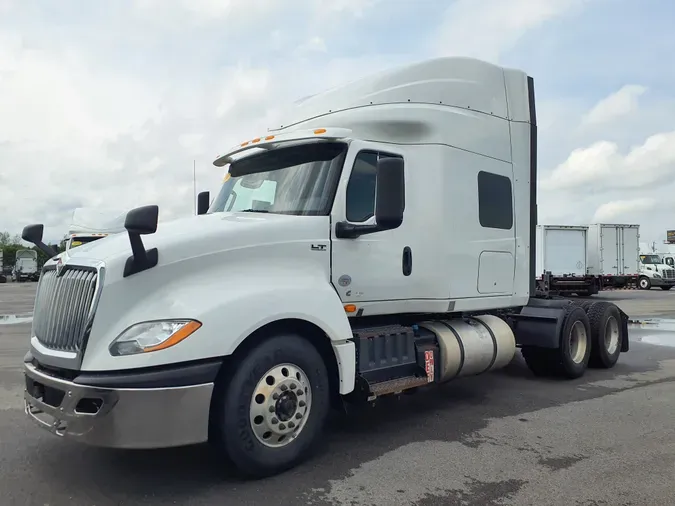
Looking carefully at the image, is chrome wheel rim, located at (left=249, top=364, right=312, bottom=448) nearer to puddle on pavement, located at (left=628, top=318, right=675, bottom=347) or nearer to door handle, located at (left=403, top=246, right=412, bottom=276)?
door handle, located at (left=403, top=246, right=412, bottom=276)

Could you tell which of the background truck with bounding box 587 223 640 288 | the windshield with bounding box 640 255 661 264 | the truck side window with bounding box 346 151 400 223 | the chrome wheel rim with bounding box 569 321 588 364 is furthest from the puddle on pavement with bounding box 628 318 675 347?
the windshield with bounding box 640 255 661 264

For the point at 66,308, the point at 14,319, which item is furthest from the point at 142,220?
the point at 14,319

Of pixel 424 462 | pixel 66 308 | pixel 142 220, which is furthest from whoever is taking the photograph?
pixel 424 462

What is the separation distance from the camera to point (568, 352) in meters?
7.71

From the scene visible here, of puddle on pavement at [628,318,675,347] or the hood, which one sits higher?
the hood

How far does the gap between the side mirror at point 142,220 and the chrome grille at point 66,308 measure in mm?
466

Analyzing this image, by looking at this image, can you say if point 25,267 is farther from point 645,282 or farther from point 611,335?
point 611,335

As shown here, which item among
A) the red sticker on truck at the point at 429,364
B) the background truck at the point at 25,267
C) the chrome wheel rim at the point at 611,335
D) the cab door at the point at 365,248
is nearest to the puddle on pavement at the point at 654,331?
the chrome wheel rim at the point at 611,335

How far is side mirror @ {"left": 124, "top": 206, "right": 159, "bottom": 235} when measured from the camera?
376 centimetres

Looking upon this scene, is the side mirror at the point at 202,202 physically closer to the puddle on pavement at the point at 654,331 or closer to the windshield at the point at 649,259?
the puddle on pavement at the point at 654,331

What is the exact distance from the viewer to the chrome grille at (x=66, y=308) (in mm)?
3898

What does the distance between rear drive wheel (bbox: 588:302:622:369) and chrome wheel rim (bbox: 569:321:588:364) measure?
32 centimetres

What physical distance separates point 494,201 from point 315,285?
9.74 feet

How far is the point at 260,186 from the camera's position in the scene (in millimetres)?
5465
